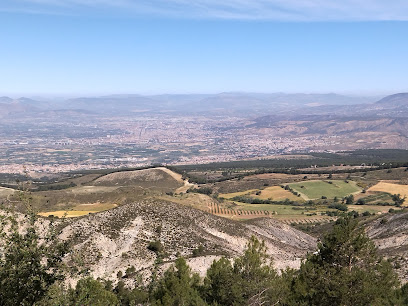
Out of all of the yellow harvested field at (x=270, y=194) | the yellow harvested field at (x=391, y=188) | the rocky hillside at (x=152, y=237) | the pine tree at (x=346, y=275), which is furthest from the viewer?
the yellow harvested field at (x=270, y=194)

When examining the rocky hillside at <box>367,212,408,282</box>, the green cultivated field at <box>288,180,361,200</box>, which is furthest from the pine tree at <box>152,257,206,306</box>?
the green cultivated field at <box>288,180,361,200</box>

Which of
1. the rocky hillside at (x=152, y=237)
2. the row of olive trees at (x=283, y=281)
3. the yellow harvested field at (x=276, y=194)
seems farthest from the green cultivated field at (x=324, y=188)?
the row of olive trees at (x=283, y=281)

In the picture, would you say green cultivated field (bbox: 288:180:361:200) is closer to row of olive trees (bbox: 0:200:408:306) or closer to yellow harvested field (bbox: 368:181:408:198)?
yellow harvested field (bbox: 368:181:408:198)

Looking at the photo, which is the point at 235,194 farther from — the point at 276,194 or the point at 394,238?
the point at 394,238

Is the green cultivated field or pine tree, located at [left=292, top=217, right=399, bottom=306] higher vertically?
pine tree, located at [left=292, top=217, right=399, bottom=306]

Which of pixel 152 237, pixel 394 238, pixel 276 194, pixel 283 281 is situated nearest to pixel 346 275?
pixel 283 281

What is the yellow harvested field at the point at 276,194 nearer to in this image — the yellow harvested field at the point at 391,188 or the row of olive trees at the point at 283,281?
the yellow harvested field at the point at 391,188
